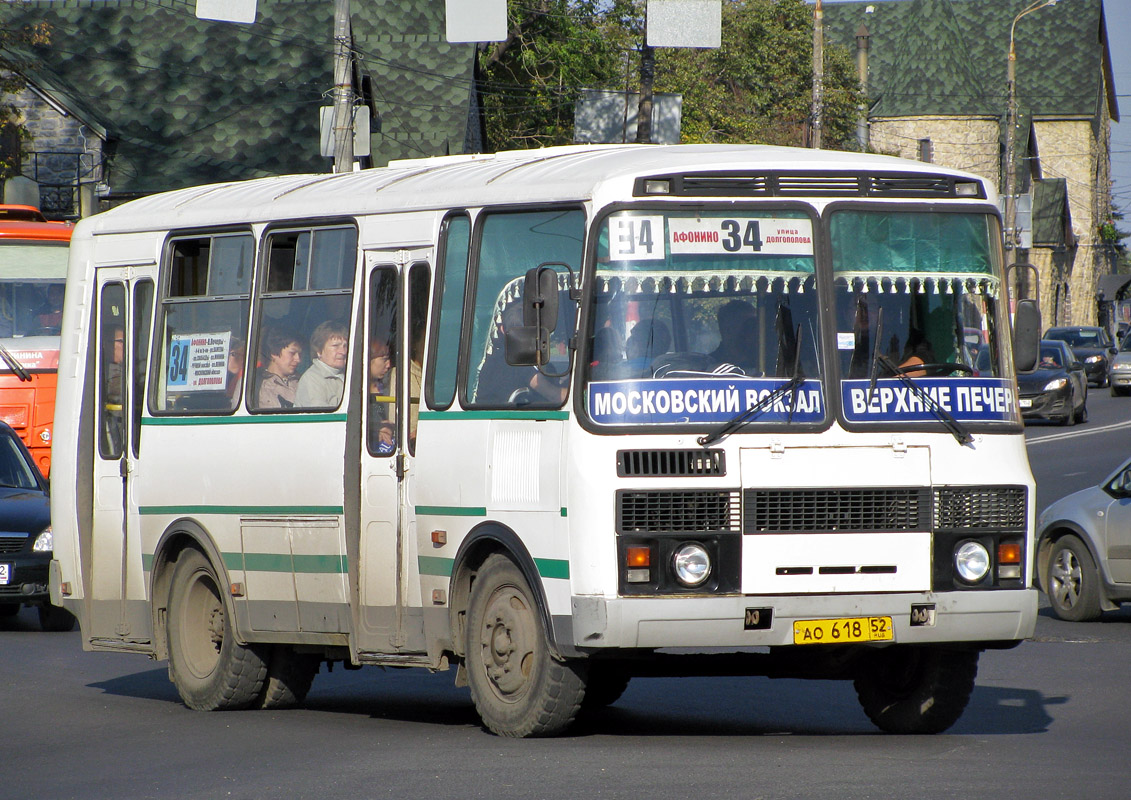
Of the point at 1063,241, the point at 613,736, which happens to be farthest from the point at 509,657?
the point at 1063,241

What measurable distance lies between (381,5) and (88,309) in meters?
30.9

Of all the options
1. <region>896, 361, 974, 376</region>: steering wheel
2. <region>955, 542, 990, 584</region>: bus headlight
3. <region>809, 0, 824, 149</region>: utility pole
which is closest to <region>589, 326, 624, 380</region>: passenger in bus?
<region>896, 361, 974, 376</region>: steering wheel

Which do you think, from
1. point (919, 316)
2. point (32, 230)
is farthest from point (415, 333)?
point (32, 230)

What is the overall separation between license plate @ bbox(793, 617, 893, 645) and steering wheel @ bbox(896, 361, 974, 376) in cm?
115

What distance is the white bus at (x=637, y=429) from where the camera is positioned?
843cm

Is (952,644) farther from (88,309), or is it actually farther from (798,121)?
(798,121)

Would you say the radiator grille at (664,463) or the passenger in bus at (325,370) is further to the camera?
the passenger in bus at (325,370)

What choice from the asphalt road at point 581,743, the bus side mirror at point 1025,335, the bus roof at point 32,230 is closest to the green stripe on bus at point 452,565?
the asphalt road at point 581,743

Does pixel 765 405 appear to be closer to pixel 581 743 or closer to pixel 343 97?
pixel 581 743

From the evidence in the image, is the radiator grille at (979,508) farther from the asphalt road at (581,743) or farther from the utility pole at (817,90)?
the utility pole at (817,90)

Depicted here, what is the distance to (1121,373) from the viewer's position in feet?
169

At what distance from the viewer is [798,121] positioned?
208 ft

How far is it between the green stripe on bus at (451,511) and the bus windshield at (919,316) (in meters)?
1.77

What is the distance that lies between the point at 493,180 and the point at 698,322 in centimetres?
146
